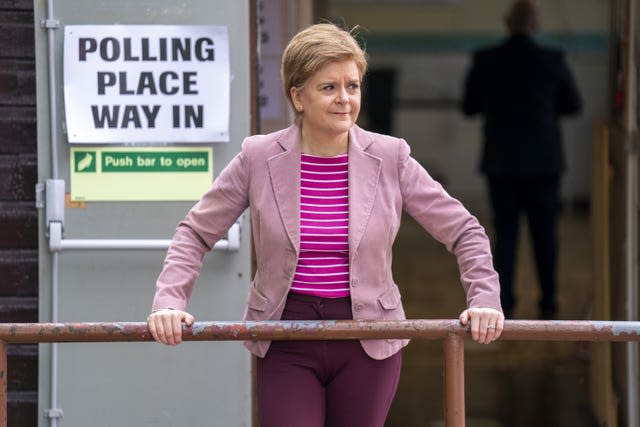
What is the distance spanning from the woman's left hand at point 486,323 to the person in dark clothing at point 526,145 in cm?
415

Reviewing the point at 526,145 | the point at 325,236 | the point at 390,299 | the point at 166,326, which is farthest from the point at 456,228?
the point at 526,145

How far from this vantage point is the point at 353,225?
11.3 feet

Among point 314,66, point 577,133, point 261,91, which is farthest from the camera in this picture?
point 577,133

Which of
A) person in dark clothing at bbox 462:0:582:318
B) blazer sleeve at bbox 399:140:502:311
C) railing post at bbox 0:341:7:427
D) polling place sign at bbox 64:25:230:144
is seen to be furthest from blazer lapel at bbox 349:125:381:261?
person in dark clothing at bbox 462:0:582:318

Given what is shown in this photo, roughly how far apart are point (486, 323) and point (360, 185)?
20.5 inches

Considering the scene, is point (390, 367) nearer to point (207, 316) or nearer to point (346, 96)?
point (346, 96)

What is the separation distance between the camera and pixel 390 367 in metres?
3.60

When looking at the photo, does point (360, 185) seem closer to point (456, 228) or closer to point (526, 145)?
point (456, 228)

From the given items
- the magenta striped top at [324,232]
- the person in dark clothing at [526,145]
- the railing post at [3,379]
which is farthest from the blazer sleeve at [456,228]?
the person in dark clothing at [526,145]

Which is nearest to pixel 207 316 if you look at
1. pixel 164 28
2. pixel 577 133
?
pixel 164 28

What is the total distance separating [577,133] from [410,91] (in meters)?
2.37

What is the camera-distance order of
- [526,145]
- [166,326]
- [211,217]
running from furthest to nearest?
1. [526,145]
2. [211,217]
3. [166,326]

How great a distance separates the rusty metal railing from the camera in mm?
3383

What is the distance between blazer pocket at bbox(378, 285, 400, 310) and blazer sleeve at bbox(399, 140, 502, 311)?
8.0 inches
